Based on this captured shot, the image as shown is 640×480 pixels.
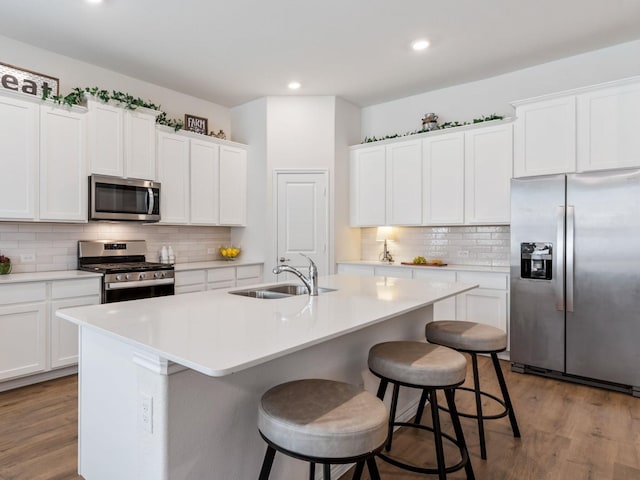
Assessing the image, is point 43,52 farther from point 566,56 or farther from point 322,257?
point 566,56

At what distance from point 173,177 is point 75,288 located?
161 centimetres

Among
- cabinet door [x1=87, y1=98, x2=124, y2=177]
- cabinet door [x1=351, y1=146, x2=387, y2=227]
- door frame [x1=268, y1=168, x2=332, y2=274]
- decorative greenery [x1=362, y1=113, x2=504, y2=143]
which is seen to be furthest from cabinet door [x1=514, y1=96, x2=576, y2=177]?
cabinet door [x1=87, y1=98, x2=124, y2=177]

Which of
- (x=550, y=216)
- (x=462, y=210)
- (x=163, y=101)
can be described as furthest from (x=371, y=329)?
(x=163, y=101)

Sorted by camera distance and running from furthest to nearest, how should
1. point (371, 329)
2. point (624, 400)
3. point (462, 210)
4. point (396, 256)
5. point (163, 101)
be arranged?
1. point (396, 256)
2. point (163, 101)
3. point (462, 210)
4. point (624, 400)
5. point (371, 329)

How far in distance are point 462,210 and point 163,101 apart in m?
3.70

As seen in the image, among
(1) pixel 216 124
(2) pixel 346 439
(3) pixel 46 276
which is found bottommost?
(2) pixel 346 439

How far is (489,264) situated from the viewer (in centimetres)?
453

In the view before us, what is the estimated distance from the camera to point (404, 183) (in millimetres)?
4855

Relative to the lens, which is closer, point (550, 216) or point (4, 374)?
point (4, 374)

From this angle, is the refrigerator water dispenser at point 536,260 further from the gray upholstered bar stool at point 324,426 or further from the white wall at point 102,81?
the white wall at point 102,81

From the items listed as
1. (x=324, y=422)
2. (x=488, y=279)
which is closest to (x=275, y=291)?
(x=324, y=422)

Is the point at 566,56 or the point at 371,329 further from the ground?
the point at 566,56

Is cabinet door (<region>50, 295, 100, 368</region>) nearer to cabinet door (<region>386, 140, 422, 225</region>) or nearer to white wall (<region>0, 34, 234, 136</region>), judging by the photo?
white wall (<region>0, 34, 234, 136</region>)

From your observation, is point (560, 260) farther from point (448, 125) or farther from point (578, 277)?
point (448, 125)
